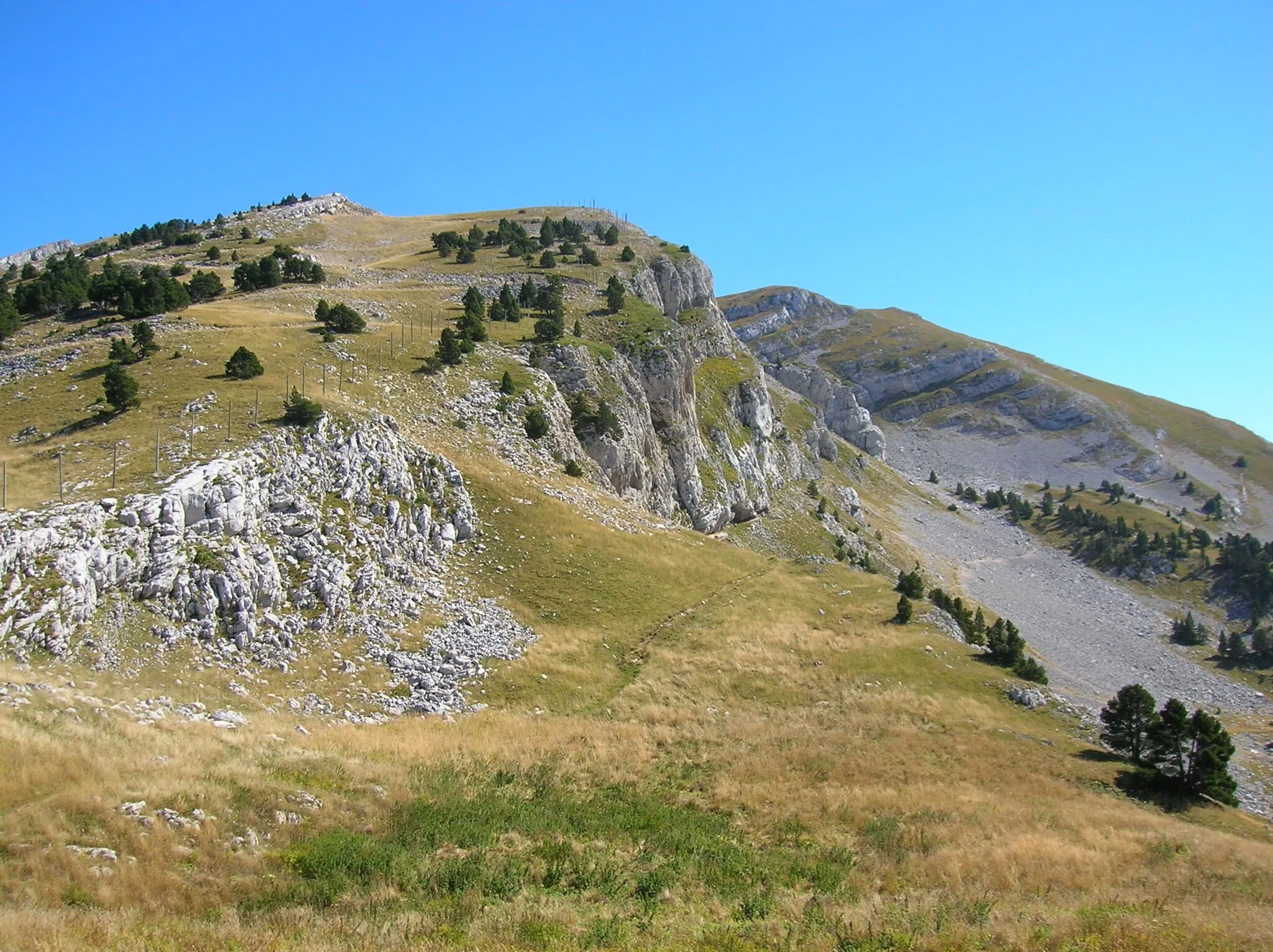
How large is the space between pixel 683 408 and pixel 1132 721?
59713 mm

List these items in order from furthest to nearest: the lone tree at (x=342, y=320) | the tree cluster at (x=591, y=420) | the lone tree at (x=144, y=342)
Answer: the tree cluster at (x=591, y=420), the lone tree at (x=342, y=320), the lone tree at (x=144, y=342)

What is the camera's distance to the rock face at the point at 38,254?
115 metres

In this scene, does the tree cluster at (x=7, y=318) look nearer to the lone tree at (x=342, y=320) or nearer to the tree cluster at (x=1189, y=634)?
the lone tree at (x=342, y=320)

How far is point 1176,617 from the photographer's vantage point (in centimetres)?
12000

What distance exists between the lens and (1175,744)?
3161cm

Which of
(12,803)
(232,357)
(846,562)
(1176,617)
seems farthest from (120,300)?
(1176,617)

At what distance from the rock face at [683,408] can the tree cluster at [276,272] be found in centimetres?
3418

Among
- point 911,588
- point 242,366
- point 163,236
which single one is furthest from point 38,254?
point 911,588

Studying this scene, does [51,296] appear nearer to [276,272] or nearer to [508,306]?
[276,272]

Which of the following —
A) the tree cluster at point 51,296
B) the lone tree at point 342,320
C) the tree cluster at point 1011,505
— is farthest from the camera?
the tree cluster at point 1011,505

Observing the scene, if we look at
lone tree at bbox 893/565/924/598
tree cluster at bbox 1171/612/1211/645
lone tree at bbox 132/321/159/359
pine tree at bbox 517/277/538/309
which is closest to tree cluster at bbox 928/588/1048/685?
lone tree at bbox 893/565/924/598

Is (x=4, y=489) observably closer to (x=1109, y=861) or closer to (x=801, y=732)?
(x=801, y=732)

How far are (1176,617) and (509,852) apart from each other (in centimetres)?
14201

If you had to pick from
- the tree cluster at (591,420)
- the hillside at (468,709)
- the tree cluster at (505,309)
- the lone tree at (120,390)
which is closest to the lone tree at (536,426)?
the hillside at (468,709)
